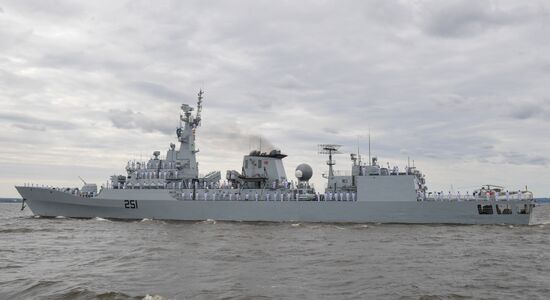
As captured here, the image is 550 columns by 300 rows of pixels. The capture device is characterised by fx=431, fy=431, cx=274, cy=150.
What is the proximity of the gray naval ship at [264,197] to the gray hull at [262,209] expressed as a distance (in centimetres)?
7

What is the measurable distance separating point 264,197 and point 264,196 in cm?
8

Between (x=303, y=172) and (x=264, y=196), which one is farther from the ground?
(x=303, y=172)

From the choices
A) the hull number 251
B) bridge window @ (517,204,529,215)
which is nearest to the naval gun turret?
the hull number 251

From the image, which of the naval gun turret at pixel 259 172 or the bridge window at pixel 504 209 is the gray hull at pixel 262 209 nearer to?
the bridge window at pixel 504 209

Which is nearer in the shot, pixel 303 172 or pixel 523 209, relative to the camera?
pixel 523 209

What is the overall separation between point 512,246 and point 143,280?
17.2 meters

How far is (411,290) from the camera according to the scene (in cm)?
1198

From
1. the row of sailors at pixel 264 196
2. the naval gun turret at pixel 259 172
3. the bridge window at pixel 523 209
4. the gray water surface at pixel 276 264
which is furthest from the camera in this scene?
the naval gun turret at pixel 259 172

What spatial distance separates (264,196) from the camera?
35156mm

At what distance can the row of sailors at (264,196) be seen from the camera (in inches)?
1313

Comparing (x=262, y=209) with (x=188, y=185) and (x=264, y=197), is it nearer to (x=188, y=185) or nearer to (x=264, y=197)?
(x=264, y=197)

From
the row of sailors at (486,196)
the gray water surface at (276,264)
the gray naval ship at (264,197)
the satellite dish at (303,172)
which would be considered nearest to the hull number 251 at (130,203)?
the gray naval ship at (264,197)

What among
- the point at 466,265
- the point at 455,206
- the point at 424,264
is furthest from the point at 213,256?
the point at 455,206

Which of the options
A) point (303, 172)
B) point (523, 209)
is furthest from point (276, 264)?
point (523, 209)
